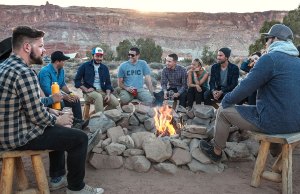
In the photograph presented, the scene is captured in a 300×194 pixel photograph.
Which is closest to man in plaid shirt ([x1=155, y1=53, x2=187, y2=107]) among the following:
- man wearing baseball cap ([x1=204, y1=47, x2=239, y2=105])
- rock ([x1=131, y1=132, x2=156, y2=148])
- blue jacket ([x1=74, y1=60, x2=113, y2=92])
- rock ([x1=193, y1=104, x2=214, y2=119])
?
man wearing baseball cap ([x1=204, y1=47, x2=239, y2=105])

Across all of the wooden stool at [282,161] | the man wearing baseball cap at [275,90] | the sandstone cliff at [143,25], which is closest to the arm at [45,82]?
the man wearing baseball cap at [275,90]

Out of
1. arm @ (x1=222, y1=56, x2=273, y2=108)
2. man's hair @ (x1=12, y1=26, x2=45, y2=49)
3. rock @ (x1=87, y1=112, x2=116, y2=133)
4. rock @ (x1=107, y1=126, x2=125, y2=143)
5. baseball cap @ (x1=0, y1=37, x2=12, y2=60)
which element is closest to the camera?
man's hair @ (x1=12, y1=26, x2=45, y2=49)

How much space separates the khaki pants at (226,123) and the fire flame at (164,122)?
1.38m

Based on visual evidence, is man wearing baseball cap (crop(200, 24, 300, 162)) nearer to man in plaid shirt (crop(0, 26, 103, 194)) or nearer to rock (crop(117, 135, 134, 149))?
rock (crop(117, 135, 134, 149))

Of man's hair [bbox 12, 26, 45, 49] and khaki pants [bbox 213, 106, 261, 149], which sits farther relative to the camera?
khaki pants [bbox 213, 106, 261, 149]

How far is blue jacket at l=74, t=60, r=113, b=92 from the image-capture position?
717cm

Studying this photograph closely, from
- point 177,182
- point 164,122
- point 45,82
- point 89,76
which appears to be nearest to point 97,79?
point 89,76

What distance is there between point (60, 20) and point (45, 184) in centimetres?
5022

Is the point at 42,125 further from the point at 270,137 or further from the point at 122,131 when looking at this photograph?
the point at 270,137

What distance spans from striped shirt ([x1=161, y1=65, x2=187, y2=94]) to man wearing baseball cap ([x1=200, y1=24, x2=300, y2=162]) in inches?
140

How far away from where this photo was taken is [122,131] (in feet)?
17.4

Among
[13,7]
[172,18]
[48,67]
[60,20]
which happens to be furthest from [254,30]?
[48,67]

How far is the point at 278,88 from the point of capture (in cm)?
402

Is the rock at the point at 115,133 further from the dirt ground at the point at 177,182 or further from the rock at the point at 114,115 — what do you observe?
the dirt ground at the point at 177,182
